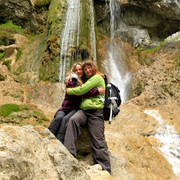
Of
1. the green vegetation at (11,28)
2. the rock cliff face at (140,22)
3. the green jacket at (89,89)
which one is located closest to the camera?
the green jacket at (89,89)

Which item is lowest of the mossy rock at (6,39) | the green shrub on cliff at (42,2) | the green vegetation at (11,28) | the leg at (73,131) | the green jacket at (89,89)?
the leg at (73,131)

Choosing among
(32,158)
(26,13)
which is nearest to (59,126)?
(32,158)

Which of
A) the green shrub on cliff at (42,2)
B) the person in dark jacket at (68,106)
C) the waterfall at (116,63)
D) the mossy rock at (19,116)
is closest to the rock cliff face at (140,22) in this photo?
the waterfall at (116,63)

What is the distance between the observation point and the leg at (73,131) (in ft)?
9.35

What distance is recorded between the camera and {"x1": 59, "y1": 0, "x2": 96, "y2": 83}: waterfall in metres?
10.9

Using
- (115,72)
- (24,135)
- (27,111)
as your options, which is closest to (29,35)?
(115,72)

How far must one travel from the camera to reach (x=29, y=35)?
16750mm

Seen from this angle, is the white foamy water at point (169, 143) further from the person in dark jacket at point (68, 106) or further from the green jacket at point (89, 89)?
the person in dark jacket at point (68, 106)

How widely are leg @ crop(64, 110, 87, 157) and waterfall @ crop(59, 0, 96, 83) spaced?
768cm

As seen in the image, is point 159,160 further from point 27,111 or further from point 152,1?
point 152,1

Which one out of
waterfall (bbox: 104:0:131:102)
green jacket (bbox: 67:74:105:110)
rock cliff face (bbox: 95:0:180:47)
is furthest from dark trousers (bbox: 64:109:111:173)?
rock cliff face (bbox: 95:0:180:47)

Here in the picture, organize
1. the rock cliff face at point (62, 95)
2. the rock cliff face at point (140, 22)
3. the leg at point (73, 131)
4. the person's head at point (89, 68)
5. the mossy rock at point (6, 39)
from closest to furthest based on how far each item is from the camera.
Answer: the rock cliff face at point (62, 95)
the leg at point (73, 131)
the person's head at point (89, 68)
the mossy rock at point (6, 39)
the rock cliff face at point (140, 22)

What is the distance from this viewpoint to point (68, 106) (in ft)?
11.4

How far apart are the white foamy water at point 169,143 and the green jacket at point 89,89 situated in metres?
3.22
